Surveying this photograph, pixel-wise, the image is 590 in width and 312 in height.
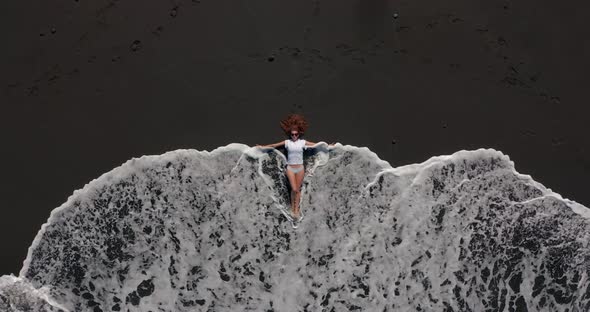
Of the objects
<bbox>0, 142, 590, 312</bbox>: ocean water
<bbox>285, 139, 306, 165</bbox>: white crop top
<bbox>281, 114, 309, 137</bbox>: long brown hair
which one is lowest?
<bbox>0, 142, 590, 312</bbox>: ocean water

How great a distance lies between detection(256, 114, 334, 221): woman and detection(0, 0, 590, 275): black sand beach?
133 mm

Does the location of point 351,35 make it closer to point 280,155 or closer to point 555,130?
point 280,155

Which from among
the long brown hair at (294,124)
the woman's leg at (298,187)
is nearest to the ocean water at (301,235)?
the woman's leg at (298,187)

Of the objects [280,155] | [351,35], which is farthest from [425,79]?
[280,155]

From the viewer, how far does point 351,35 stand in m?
4.45

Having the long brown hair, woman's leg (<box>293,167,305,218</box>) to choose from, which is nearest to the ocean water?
woman's leg (<box>293,167,305,218</box>)

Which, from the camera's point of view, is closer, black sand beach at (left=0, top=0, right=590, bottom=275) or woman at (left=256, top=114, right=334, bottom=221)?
woman at (left=256, top=114, right=334, bottom=221)

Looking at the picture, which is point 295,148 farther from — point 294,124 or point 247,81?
point 247,81

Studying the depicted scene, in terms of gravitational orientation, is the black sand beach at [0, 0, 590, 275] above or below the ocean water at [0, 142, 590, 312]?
above

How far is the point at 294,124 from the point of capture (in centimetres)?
429

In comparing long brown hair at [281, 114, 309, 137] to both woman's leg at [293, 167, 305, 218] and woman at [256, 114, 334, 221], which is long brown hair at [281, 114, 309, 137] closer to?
woman at [256, 114, 334, 221]

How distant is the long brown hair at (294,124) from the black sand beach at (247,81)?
0.41 feet

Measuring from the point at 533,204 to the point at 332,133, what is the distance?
1.58 m

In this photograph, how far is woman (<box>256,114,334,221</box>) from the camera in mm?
4297
